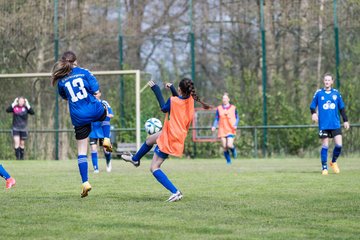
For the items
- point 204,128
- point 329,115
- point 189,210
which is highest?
point 329,115

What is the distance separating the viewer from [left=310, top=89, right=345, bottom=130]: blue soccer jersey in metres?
A: 16.6

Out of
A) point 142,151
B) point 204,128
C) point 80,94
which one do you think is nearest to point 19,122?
point 204,128

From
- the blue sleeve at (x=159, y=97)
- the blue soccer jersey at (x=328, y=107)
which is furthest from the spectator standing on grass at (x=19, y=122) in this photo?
the blue sleeve at (x=159, y=97)

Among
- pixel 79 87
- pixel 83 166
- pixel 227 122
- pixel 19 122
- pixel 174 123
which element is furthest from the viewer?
pixel 19 122

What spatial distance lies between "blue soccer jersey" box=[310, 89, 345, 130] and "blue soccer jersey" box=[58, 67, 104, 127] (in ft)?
21.9

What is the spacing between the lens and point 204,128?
27.5 m

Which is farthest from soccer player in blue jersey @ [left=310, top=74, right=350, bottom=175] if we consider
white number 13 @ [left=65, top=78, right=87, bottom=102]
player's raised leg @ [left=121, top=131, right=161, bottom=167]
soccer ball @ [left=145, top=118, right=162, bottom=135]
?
white number 13 @ [left=65, top=78, right=87, bottom=102]

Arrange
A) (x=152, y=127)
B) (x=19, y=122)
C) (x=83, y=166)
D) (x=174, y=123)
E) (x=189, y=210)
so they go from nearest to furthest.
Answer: (x=189, y=210) < (x=174, y=123) < (x=83, y=166) < (x=152, y=127) < (x=19, y=122)

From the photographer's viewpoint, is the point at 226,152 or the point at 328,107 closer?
the point at 328,107

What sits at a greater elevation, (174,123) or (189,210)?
Result: (174,123)

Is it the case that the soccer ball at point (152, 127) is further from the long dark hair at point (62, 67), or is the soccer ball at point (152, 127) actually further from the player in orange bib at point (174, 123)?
the long dark hair at point (62, 67)

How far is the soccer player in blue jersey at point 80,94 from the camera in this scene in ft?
35.3

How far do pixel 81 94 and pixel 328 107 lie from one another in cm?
712

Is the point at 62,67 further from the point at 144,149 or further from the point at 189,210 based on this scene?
the point at 189,210
